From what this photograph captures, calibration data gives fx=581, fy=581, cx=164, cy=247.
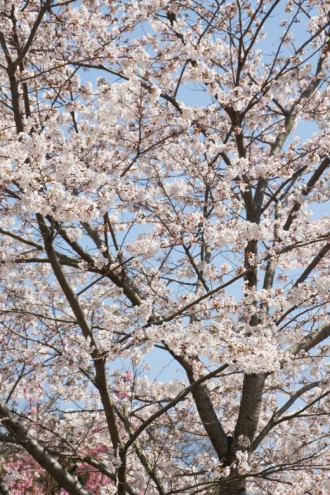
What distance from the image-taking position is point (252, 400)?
21.1 ft

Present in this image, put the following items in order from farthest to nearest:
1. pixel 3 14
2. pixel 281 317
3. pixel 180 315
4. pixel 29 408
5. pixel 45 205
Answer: pixel 29 408, pixel 281 317, pixel 180 315, pixel 3 14, pixel 45 205

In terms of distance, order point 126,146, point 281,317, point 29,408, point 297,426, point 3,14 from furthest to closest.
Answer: point 29,408 < point 297,426 < point 126,146 < point 281,317 < point 3,14

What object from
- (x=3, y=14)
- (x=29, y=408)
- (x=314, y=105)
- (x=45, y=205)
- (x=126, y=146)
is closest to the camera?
(x=45, y=205)

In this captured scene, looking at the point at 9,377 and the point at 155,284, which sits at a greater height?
the point at 155,284

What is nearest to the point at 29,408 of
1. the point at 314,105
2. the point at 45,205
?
the point at 45,205

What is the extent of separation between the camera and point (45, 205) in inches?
153

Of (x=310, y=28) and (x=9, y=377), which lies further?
(x=310, y=28)

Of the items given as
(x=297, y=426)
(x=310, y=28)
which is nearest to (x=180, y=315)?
(x=297, y=426)

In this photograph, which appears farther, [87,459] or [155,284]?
[155,284]

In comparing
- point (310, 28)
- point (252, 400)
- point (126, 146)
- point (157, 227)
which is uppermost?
point (310, 28)

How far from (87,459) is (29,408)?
3.20 meters

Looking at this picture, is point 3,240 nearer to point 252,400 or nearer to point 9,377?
point 9,377

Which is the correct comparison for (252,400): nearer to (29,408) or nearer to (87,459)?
(87,459)

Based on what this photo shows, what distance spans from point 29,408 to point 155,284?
3.27 meters
